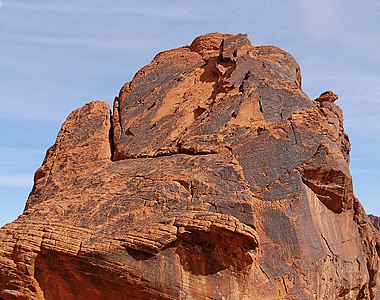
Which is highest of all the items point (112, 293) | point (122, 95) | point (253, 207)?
point (122, 95)

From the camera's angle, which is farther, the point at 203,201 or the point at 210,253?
the point at 203,201

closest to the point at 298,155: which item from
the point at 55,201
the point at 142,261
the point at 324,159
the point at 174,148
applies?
the point at 324,159

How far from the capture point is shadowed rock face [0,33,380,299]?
1254 cm

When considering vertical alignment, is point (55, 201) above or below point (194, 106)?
below

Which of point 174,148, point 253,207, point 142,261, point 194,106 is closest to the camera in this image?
point 142,261

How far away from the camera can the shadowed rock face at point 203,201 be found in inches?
494

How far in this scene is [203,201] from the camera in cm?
1335

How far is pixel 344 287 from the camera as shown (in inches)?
605

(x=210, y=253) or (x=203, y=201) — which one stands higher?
(x=203, y=201)

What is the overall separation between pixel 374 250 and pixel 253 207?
6362 mm

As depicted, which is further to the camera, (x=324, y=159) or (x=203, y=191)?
(x=324, y=159)

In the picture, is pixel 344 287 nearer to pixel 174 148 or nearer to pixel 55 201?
pixel 174 148

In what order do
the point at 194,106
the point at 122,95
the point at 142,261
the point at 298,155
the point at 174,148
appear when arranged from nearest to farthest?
the point at 142,261 < the point at 298,155 < the point at 174,148 < the point at 194,106 < the point at 122,95

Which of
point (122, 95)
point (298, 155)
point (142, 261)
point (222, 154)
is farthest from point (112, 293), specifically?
point (122, 95)
